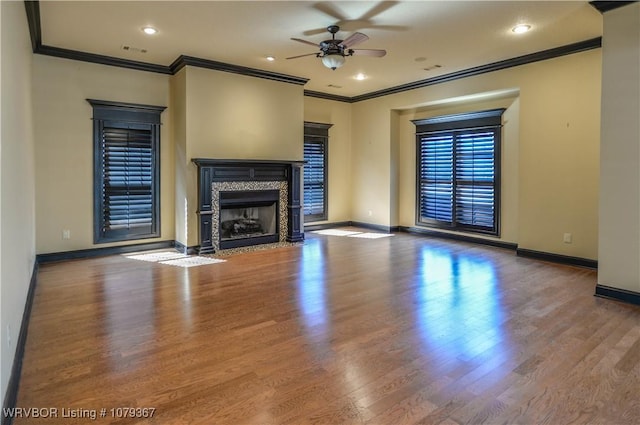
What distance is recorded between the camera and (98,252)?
6.18 metres

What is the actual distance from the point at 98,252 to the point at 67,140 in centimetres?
171

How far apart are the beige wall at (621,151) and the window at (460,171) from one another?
272 cm

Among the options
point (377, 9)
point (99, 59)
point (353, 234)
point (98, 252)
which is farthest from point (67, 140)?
point (353, 234)

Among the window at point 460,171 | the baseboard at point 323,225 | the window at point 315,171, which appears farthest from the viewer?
the baseboard at point 323,225

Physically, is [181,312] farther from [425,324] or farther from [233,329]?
[425,324]

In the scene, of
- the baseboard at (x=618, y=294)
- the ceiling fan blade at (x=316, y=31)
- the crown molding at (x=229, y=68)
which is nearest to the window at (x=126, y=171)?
the crown molding at (x=229, y=68)

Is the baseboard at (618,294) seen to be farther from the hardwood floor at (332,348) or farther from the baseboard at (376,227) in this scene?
the baseboard at (376,227)

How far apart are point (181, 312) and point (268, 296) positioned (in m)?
0.88

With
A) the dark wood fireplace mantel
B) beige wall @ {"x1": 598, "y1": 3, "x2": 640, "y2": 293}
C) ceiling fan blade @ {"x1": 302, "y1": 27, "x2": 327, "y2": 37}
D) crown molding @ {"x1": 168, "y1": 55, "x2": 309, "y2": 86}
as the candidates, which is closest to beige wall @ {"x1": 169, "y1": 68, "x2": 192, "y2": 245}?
crown molding @ {"x1": 168, "y1": 55, "x2": 309, "y2": 86}

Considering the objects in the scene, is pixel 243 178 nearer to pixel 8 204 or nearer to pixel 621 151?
pixel 8 204

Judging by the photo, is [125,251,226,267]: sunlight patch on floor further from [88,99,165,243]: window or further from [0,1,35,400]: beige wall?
[0,1,35,400]: beige wall

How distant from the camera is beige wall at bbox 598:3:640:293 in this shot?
3.91 metres

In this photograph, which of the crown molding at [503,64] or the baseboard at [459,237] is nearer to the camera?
the crown molding at [503,64]

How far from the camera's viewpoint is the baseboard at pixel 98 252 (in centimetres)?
577
